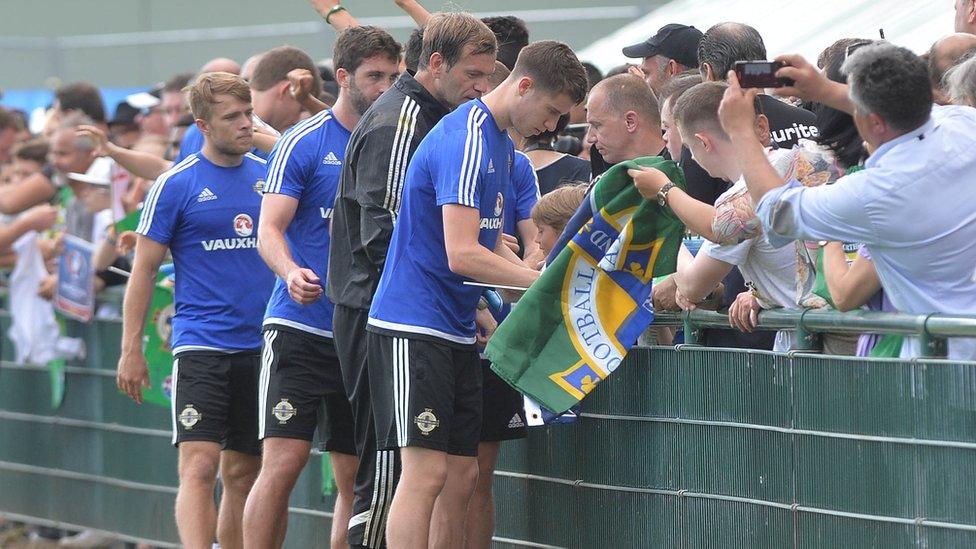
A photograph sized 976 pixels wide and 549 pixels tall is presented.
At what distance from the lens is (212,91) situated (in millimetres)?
7547

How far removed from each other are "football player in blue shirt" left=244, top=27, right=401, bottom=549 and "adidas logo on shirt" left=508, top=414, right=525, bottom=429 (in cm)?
75

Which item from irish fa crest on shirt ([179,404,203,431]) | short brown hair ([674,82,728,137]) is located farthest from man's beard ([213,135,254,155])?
short brown hair ([674,82,728,137])

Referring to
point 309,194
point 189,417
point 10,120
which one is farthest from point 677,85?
point 10,120

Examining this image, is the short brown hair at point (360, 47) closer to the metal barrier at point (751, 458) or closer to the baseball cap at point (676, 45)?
the baseball cap at point (676, 45)

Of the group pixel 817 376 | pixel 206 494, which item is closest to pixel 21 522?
pixel 206 494

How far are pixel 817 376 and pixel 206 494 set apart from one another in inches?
125

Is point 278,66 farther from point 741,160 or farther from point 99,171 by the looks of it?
point 741,160

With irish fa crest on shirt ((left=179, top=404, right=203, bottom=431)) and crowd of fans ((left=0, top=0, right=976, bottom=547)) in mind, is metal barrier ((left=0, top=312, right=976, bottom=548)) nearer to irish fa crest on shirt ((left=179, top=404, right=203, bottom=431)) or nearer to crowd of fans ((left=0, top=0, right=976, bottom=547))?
crowd of fans ((left=0, top=0, right=976, bottom=547))

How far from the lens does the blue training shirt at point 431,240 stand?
586 cm

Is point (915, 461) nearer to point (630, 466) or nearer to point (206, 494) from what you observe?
point (630, 466)

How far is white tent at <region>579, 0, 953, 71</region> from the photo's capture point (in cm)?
1027

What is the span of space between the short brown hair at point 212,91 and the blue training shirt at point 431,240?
188 centimetres

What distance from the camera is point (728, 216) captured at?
5.29 m

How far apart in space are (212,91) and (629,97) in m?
2.08
